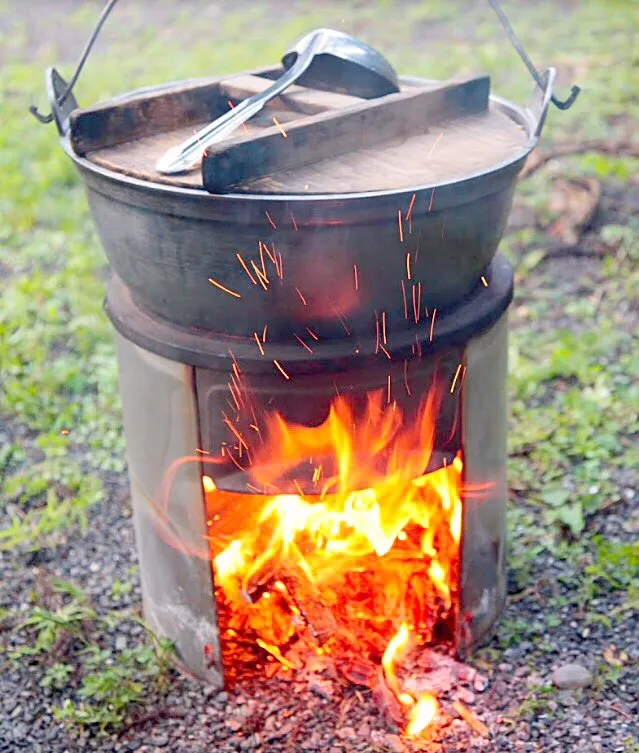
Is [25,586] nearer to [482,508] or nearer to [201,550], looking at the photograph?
[201,550]

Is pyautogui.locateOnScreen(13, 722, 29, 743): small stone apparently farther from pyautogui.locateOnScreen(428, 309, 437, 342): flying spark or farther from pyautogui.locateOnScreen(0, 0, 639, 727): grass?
pyautogui.locateOnScreen(428, 309, 437, 342): flying spark

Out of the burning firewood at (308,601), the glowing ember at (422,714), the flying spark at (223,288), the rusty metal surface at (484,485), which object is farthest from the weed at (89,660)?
the flying spark at (223,288)

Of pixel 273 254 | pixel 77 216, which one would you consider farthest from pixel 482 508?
pixel 77 216

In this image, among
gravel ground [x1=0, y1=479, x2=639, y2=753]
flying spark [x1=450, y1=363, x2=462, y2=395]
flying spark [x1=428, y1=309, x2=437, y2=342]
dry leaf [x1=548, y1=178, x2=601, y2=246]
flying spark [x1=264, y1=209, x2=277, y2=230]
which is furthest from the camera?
dry leaf [x1=548, y1=178, x2=601, y2=246]

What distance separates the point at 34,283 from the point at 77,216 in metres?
0.84

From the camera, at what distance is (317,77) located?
238cm

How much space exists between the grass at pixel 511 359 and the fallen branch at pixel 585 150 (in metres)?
0.06

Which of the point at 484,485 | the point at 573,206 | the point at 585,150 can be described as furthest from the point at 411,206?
the point at 585,150

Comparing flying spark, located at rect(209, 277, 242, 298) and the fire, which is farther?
the fire

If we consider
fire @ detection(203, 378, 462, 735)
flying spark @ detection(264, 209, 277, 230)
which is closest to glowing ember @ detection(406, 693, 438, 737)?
fire @ detection(203, 378, 462, 735)

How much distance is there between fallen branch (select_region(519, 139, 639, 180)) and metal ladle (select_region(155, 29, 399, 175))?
3235mm

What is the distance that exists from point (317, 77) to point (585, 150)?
3.60 metres

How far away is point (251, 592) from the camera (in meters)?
2.76

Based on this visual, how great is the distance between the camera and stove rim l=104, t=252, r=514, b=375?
2078 millimetres
